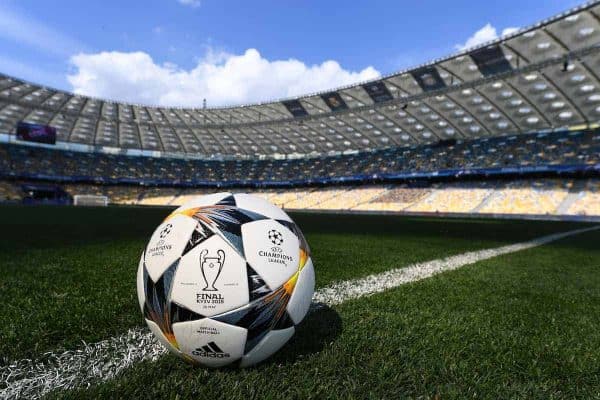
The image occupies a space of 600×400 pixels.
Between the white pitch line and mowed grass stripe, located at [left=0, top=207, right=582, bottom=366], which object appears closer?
the white pitch line

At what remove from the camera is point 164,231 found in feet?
7.66

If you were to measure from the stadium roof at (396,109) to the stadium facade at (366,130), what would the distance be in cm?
13

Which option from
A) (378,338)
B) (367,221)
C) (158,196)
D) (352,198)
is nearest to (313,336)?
(378,338)

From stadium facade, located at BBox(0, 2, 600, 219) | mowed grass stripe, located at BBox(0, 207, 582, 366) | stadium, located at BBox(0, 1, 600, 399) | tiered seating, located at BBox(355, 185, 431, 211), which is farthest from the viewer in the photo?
tiered seating, located at BBox(355, 185, 431, 211)

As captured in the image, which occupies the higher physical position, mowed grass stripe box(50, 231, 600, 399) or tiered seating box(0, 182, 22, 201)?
mowed grass stripe box(50, 231, 600, 399)

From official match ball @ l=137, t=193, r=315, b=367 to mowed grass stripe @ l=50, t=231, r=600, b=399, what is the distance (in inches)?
7.5

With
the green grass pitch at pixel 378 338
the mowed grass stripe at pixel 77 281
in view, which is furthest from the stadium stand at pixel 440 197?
the green grass pitch at pixel 378 338

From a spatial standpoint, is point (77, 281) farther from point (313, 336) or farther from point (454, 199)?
point (454, 199)

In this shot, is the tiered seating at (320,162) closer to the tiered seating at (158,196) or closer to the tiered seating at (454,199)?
the tiered seating at (158,196)

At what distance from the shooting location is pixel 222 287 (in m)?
2.05

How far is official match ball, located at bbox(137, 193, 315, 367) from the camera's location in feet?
6.71

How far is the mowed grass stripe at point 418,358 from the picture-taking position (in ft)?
6.52

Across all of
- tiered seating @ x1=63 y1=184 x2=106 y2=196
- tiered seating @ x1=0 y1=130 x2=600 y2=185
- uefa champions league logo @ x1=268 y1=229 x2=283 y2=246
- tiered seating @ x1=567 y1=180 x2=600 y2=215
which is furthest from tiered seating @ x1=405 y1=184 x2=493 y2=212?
tiered seating @ x1=63 y1=184 x2=106 y2=196

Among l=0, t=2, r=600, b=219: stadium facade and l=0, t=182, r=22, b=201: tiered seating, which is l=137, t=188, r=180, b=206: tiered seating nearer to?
l=0, t=2, r=600, b=219: stadium facade
